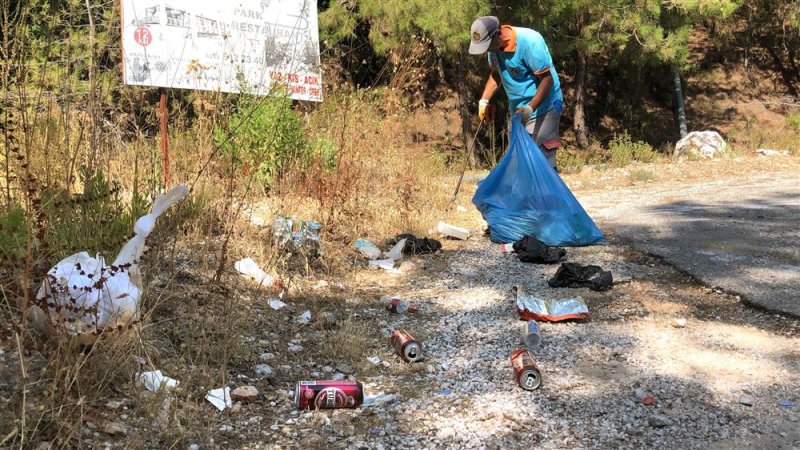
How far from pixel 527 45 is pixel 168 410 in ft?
12.3

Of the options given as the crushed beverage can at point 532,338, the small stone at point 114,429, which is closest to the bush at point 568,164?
the crushed beverage can at point 532,338

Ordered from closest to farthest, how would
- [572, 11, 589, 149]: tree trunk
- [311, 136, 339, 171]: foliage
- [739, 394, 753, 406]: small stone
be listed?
1. [739, 394, 753, 406]: small stone
2. [311, 136, 339, 171]: foliage
3. [572, 11, 589, 149]: tree trunk

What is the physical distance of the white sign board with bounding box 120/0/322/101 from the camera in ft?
17.4

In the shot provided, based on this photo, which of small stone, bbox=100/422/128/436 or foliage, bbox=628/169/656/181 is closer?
small stone, bbox=100/422/128/436

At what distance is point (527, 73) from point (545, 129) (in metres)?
0.44

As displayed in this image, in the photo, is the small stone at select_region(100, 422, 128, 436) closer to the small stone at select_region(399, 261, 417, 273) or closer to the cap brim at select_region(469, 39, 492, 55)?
the small stone at select_region(399, 261, 417, 273)

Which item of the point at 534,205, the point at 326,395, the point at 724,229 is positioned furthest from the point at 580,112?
the point at 326,395

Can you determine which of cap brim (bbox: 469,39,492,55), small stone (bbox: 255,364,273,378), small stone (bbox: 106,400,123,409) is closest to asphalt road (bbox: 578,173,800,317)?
cap brim (bbox: 469,39,492,55)

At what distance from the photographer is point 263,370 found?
3057 millimetres

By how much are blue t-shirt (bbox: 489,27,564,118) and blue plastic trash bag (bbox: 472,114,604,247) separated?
9.0 inches

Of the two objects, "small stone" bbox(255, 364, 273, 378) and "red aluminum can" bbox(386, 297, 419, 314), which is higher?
"red aluminum can" bbox(386, 297, 419, 314)

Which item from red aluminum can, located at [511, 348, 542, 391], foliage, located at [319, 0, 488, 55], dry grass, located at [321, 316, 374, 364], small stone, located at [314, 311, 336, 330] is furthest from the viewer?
foliage, located at [319, 0, 488, 55]

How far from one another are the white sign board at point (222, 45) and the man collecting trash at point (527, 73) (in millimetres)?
1470

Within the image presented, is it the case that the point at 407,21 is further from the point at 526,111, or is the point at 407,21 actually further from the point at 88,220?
the point at 88,220
